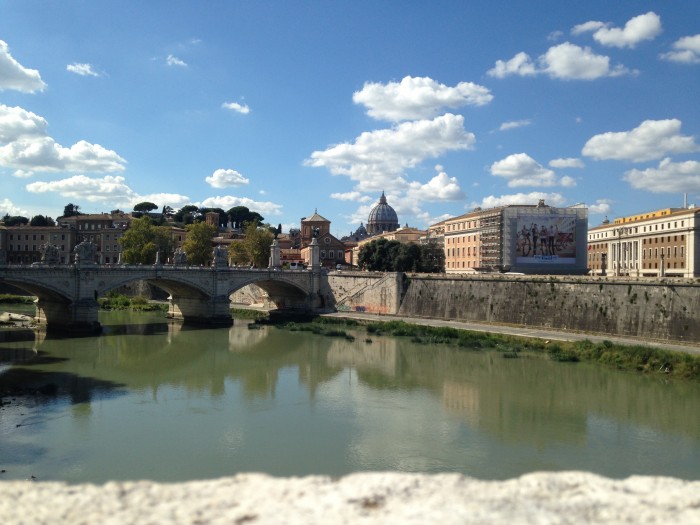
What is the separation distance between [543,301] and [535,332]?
9.91 feet

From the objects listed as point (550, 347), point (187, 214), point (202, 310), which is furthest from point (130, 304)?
point (187, 214)

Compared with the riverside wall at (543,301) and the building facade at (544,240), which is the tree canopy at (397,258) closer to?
the riverside wall at (543,301)

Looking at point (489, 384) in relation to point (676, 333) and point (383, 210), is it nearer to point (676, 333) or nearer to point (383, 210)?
point (676, 333)

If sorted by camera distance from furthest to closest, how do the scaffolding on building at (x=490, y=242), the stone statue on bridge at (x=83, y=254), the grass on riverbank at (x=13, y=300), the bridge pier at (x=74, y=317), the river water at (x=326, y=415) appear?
the grass on riverbank at (x=13, y=300)
the scaffolding on building at (x=490, y=242)
the stone statue on bridge at (x=83, y=254)
the bridge pier at (x=74, y=317)
the river water at (x=326, y=415)

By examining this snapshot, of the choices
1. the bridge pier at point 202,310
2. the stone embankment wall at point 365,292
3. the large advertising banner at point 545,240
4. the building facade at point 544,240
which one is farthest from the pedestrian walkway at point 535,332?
the large advertising banner at point 545,240

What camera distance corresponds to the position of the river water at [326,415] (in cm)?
1252

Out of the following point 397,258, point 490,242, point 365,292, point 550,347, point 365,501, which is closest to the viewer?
point 365,501

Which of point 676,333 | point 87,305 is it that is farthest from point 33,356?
point 676,333

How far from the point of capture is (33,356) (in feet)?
82.7

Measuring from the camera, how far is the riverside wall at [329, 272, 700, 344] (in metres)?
27.4

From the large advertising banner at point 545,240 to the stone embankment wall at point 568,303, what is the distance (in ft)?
16.3

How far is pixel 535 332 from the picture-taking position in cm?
3081

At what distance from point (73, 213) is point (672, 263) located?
3461 inches

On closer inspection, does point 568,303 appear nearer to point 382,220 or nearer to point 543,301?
point 543,301
